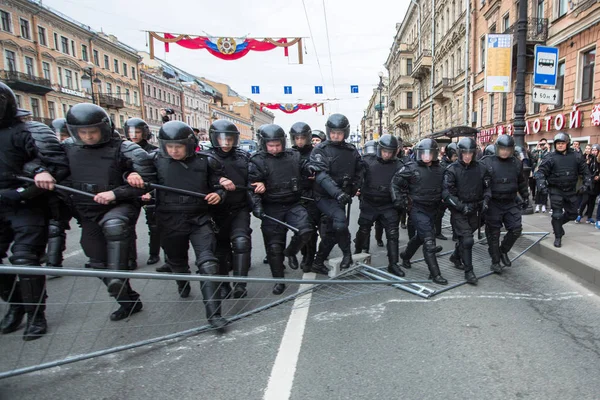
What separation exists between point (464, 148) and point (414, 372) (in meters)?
2.92

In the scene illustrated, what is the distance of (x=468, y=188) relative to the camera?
455 cm

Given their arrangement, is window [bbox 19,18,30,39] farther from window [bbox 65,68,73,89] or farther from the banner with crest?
the banner with crest

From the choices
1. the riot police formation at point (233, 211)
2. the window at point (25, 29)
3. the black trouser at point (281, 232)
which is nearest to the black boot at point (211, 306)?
the riot police formation at point (233, 211)

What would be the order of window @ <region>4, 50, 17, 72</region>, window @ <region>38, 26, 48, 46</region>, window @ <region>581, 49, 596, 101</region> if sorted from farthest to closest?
window @ <region>38, 26, 48, 46</region> → window @ <region>4, 50, 17, 72</region> → window @ <region>581, 49, 596, 101</region>

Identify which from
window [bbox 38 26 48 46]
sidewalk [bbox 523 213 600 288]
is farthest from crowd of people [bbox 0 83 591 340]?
window [bbox 38 26 48 46]

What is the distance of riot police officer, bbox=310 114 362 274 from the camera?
4.49 m

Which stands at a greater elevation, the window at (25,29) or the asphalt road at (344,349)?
the window at (25,29)

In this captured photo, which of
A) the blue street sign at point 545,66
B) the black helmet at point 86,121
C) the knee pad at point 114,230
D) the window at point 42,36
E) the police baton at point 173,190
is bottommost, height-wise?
the knee pad at point 114,230

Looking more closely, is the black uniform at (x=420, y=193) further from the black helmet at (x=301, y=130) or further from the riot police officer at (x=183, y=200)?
the riot police officer at (x=183, y=200)

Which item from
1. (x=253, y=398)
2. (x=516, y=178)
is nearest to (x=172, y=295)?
(x=253, y=398)

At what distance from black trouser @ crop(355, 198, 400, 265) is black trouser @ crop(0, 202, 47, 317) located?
11.4 ft

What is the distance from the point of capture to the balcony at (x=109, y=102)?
1578 inches

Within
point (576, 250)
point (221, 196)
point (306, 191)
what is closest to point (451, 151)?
point (576, 250)

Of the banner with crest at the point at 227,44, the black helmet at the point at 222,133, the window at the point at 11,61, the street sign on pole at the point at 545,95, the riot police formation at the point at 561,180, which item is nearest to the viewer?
the black helmet at the point at 222,133
